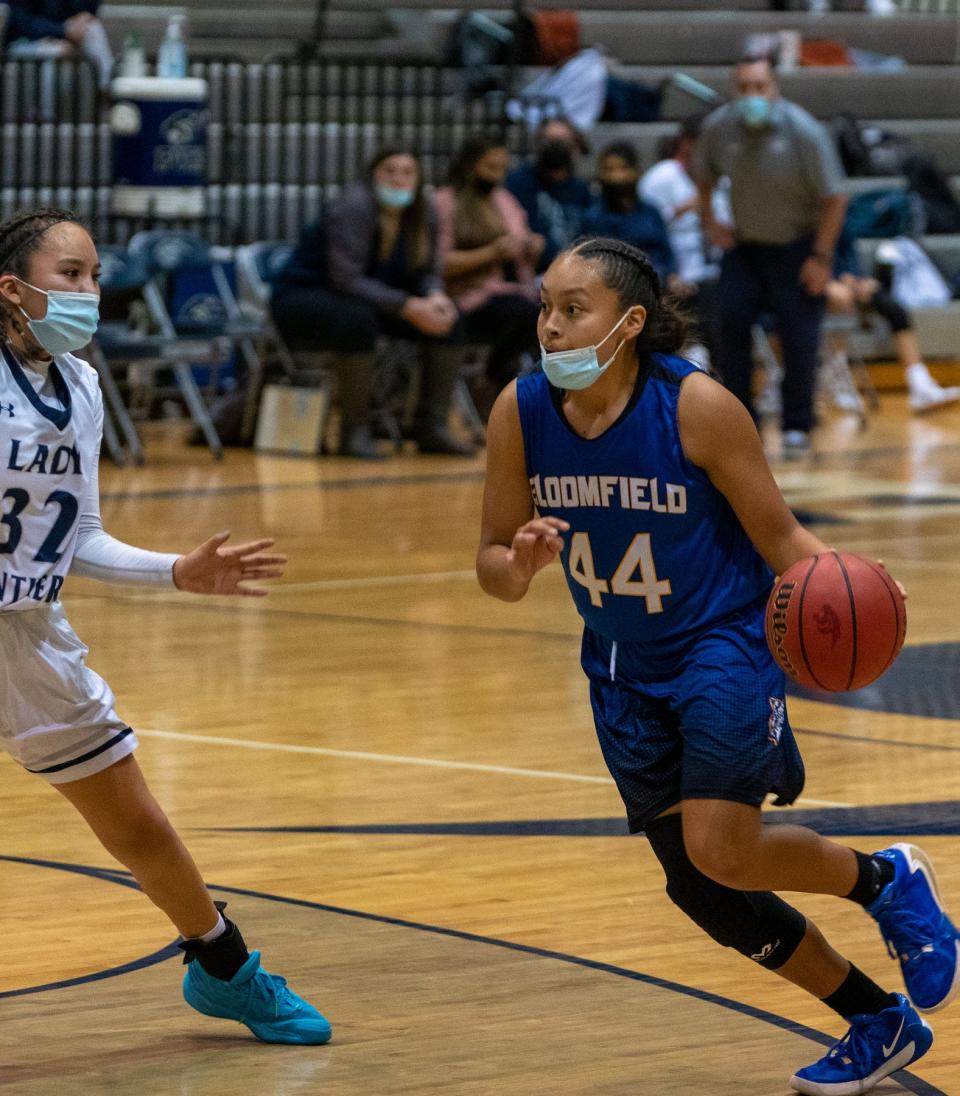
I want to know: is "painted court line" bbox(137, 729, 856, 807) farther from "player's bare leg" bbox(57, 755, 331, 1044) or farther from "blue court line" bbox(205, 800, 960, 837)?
"player's bare leg" bbox(57, 755, 331, 1044)

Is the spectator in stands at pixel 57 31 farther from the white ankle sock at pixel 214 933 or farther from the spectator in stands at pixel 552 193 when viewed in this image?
the white ankle sock at pixel 214 933

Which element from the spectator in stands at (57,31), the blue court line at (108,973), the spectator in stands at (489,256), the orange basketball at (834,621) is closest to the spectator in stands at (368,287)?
the spectator in stands at (489,256)

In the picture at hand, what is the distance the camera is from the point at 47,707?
3.63 meters

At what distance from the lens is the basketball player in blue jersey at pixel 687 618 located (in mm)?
3459

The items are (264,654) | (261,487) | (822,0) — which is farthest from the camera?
(822,0)

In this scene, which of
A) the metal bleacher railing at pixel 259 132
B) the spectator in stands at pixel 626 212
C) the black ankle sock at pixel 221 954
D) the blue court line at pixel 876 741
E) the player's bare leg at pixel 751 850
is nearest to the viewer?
the player's bare leg at pixel 751 850

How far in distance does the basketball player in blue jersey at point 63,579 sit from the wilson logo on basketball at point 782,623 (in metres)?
A: 0.75

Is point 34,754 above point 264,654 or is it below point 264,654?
above

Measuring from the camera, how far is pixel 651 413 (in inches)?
143

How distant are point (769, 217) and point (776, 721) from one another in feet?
25.0

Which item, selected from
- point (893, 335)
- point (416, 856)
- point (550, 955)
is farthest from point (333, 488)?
point (550, 955)

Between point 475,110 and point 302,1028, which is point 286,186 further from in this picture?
point 302,1028

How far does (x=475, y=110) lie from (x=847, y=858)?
12.7 metres

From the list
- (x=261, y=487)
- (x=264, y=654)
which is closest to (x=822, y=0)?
(x=261, y=487)
